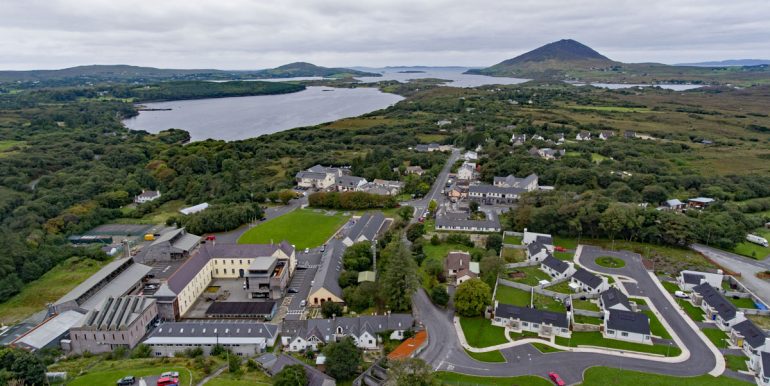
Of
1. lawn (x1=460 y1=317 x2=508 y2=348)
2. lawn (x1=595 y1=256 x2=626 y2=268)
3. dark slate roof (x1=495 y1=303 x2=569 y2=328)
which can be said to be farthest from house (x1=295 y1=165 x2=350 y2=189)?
dark slate roof (x1=495 y1=303 x2=569 y2=328)

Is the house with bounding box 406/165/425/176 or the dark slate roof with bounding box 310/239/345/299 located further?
the house with bounding box 406/165/425/176

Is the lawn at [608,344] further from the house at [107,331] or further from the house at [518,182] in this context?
the house at [518,182]

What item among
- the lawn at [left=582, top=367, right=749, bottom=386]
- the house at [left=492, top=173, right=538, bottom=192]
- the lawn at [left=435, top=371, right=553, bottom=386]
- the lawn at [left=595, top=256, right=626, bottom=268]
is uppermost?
the house at [left=492, top=173, right=538, bottom=192]

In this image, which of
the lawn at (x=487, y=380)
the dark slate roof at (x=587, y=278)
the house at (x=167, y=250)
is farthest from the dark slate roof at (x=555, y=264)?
the house at (x=167, y=250)

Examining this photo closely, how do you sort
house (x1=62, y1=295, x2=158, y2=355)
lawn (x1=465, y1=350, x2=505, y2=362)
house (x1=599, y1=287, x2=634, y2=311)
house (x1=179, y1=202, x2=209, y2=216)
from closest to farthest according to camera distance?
lawn (x1=465, y1=350, x2=505, y2=362), house (x1=62, y1=295, x2=158, y2=355), house (x1=599, y1=287, x2=634, y2=311), house (x1=179, y1=202, x2=209, y2=216)

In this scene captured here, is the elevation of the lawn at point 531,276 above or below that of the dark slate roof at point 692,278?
below

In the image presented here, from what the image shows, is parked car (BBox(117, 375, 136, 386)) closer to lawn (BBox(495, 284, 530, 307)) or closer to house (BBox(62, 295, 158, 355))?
house (BBox(62, 295, 158, 355))

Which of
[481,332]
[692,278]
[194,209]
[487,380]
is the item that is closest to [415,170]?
[194,209]

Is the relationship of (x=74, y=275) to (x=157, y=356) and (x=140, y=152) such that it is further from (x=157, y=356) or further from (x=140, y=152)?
(x=140, y=152)
